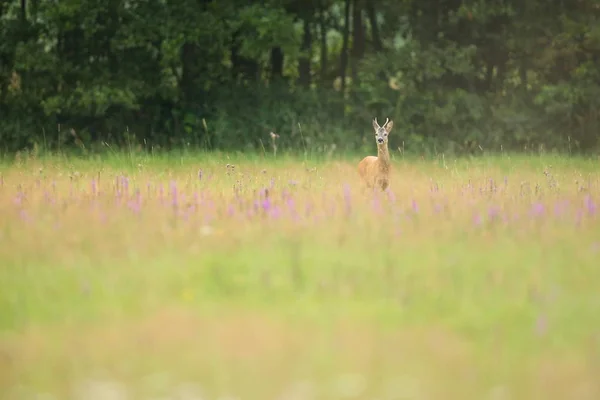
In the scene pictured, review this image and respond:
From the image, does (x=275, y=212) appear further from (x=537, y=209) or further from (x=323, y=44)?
(x=323, y=44)

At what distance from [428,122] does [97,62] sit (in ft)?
23.3

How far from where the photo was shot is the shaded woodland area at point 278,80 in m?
20.1

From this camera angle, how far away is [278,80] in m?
21.4

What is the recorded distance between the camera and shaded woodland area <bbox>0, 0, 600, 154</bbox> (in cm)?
2008

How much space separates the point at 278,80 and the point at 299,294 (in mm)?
15635

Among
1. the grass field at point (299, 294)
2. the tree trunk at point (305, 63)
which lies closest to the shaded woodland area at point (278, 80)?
the tree trunk at point (305, 63)

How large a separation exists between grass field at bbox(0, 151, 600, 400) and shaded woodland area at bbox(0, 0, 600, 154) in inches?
403

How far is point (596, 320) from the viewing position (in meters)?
5.65

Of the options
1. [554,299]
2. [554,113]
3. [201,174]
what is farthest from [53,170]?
[554,113]

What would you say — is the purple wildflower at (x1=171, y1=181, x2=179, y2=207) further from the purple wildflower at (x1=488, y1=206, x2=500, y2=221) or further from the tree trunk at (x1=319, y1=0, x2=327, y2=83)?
the tree trunk at (x1=319, y1=0, x2=327, y2=83)

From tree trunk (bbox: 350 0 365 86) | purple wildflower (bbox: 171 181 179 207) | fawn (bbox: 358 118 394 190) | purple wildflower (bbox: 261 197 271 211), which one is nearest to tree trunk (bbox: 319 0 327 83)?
tree trunk (bbox: 350 0 365 86)

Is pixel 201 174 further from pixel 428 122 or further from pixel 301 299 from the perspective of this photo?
pixel 428 122

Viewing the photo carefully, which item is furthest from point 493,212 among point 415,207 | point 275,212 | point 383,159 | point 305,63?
point 305,63

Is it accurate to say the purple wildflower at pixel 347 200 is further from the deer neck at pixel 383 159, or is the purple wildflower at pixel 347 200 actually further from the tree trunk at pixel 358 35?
the tree trunk at pixel 358 35
